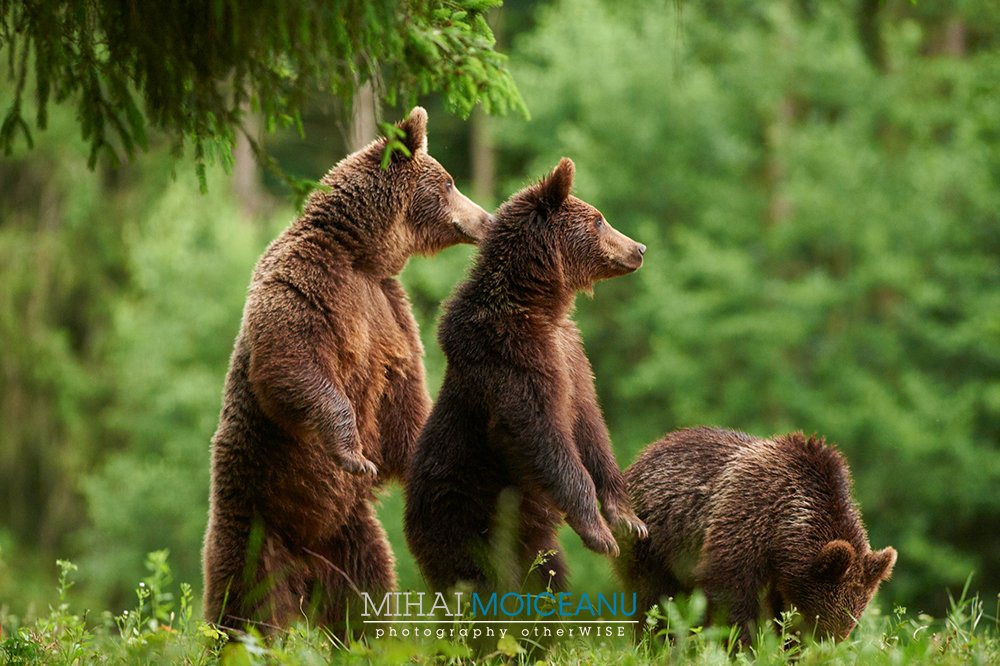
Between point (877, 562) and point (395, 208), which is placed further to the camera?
point (395, 208)

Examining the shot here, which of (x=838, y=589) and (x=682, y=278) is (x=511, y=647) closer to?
(x=838, y=589)

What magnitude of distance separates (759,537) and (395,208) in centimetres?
200

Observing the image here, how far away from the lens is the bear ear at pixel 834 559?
4770 millimetres

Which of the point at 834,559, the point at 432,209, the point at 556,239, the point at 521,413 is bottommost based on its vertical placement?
the point at 834,559

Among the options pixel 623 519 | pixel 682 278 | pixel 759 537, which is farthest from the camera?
pixel 682 278

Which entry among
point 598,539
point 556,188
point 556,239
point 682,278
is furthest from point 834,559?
point 682,278

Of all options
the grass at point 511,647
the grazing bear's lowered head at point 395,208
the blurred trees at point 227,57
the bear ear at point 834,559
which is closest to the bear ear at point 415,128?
the grazing bear's lowered head at point 395,208

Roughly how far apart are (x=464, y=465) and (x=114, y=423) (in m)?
19.3

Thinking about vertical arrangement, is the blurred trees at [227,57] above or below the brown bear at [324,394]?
above

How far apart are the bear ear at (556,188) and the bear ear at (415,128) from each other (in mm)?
604

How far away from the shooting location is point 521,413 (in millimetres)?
4578

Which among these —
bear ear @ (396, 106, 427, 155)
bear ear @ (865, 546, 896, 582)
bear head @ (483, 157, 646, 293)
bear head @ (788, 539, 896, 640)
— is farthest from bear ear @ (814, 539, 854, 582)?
bear ear @ (396, 106, 427, 155)

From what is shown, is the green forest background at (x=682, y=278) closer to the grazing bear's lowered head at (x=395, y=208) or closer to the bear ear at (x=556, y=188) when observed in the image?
the grazing bear's lowered head at (x=395, y=208)

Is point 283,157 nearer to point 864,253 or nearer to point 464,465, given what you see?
point 864,253
